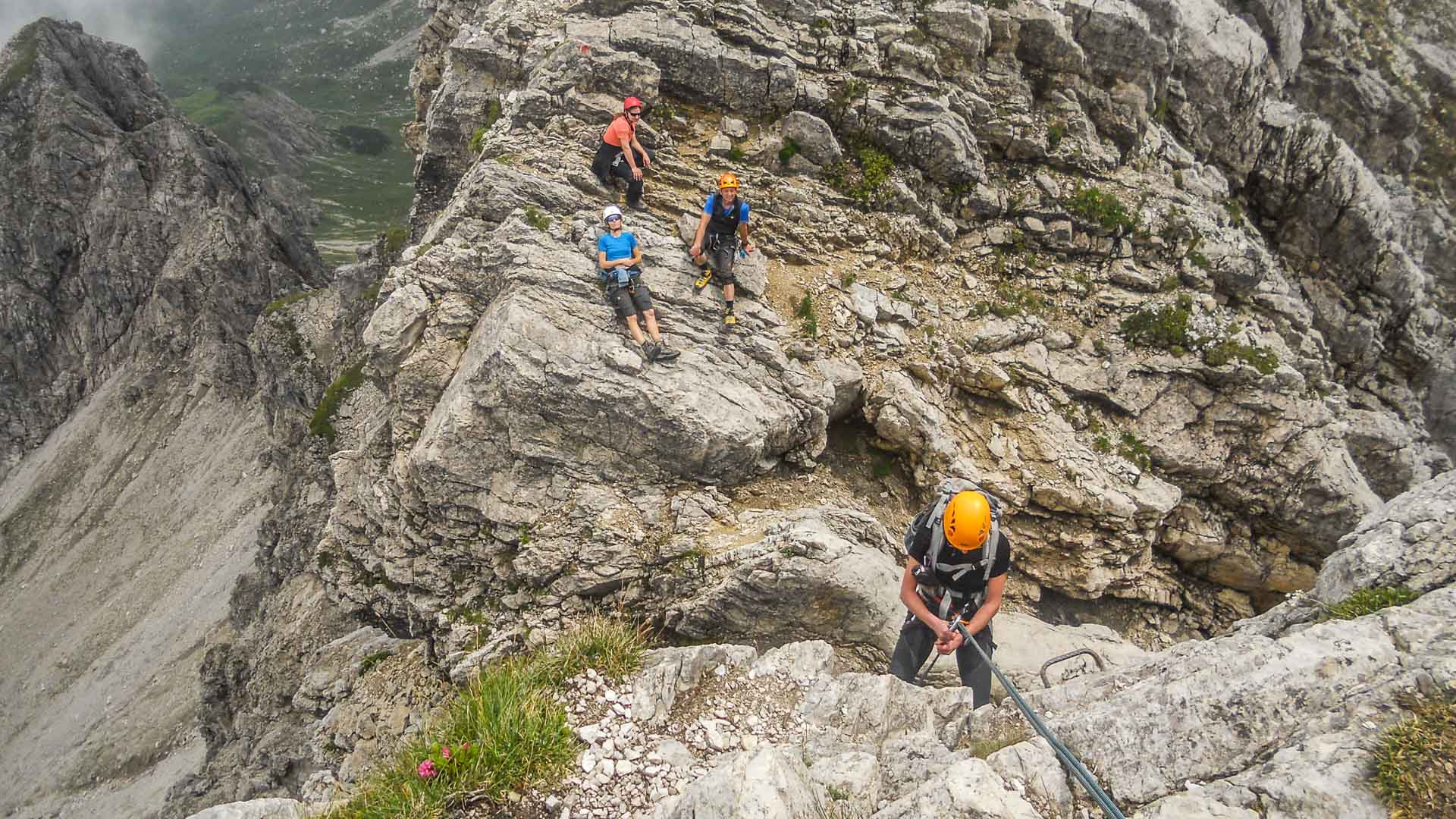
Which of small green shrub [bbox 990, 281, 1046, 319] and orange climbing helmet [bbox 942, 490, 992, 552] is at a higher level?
orange climbing helmet [bbox 942, 490, 992, 552]

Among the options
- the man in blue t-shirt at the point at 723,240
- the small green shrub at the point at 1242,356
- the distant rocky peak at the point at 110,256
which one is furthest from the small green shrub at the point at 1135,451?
the distant rocky peak at the point at 110,256

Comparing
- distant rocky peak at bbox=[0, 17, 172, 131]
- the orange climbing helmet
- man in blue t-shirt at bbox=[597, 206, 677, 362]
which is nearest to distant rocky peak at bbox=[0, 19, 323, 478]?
distant rocky peak at bbox=[0, 17, 172, 131]

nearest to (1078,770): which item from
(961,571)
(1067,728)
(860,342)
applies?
(1067,728)

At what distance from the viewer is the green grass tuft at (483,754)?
25.0 ft

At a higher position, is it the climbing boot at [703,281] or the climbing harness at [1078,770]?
the climbing boot at [703,281]

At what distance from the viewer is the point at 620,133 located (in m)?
15.7

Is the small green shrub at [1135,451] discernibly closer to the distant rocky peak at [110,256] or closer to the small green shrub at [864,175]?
the small green shrub at [864,175]

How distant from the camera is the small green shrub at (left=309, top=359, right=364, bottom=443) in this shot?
21.8 m

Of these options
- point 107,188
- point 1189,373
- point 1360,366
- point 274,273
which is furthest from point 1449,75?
point 107,188

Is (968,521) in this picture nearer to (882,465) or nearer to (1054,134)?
(882,465)

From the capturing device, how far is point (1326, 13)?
29875 mm

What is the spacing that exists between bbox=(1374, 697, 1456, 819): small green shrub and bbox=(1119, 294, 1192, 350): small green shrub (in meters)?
15.2

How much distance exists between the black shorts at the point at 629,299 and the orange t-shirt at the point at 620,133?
4010mm

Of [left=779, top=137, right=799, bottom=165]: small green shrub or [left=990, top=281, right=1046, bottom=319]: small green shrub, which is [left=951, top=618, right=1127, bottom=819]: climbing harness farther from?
[left=779, top=137, right=799, bottom=165]: small green shrub
